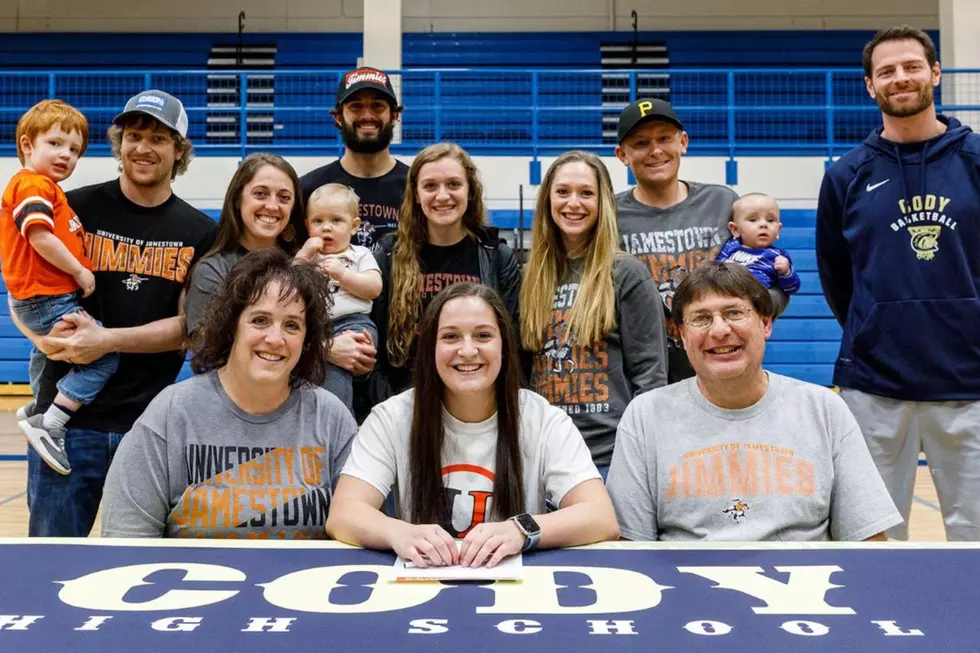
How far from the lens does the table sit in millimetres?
1215

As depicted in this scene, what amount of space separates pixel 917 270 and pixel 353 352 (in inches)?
66.2

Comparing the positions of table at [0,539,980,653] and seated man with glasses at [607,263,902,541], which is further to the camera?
seated man with glasses at [607,263,902,541]

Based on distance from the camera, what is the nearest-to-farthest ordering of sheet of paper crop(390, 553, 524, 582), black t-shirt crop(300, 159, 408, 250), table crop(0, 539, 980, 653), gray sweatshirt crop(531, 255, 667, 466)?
table crop(0, 539, 980, 653)
sheet of paper crop(390, 553, 524, 582)
gray sweatshirt crop(531, 255, 667, 466)
black t-shirt crop(300, 159, 408, 250)

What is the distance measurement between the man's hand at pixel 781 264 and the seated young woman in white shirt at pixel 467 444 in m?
1.75

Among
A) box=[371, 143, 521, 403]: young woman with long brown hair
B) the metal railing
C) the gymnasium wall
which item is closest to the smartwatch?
box=[371, 143, 521, 403]: young woman with long brown hair

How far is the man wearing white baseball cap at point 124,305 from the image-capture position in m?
2.45

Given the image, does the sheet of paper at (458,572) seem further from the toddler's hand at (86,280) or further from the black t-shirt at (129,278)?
the toddler's hand at (86,280)

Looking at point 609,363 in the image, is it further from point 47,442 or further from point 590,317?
point 47,442

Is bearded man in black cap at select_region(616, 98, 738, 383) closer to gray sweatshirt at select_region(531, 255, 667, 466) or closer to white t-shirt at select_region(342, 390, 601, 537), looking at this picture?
gray sweatshirt at select_region(531, 255, 667, 466)

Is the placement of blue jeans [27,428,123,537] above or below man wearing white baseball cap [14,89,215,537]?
below

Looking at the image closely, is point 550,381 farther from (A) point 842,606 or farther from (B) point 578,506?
(A) point 842,606

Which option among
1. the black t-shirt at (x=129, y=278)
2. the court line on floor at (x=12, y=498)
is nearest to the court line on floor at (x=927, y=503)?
the black t-shirt at (x=129, y=278)

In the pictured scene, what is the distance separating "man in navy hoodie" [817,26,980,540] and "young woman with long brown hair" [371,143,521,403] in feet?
3.59

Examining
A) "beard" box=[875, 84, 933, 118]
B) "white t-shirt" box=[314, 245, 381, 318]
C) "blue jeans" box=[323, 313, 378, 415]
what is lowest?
"blue jeans" box=[323, 313, 378, 415]
